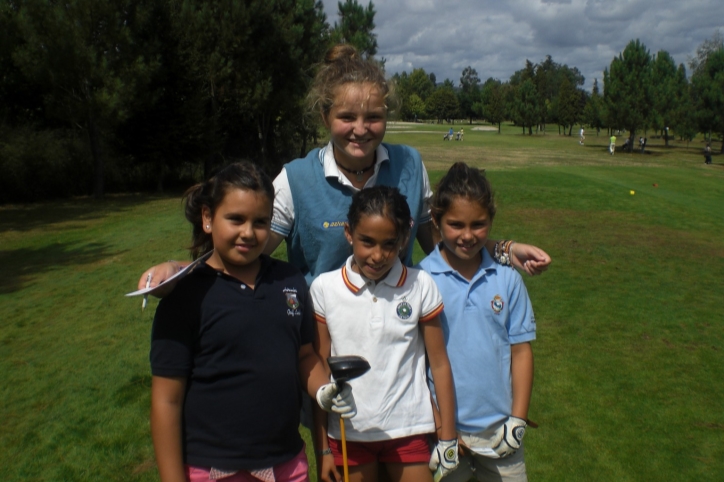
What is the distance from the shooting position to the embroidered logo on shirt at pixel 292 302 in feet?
7.72

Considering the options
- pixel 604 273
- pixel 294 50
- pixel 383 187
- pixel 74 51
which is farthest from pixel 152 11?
pixel 383 187

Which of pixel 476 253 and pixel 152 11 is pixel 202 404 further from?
pixel 152 11

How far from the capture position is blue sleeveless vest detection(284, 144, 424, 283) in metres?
2.62

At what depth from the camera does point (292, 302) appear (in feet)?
7.75

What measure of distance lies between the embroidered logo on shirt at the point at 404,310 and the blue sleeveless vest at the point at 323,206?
1.23 ft

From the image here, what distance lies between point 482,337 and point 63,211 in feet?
63.0

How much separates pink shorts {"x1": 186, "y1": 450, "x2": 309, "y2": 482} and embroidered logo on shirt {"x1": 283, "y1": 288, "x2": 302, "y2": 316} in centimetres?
57

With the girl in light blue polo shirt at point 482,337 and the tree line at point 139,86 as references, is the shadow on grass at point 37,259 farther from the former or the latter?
the girl in light blue polo shirt at point 482,337

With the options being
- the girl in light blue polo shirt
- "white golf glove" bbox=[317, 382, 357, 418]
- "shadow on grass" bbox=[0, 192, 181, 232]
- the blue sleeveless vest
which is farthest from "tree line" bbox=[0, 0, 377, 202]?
"white golf glove" bbox=[317, 382, 357, 418]

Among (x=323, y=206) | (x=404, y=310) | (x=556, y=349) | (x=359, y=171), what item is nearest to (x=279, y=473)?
(x=404, y=310)

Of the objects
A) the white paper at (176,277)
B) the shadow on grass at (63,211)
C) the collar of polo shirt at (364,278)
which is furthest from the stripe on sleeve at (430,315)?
the shadow on grass at (63,211)

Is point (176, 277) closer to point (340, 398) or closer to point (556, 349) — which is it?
point (340, 398)

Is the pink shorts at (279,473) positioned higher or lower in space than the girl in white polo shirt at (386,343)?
lower

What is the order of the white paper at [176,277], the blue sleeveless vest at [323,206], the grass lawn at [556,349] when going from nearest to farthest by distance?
the white paper at [176,277] < the blue sleeveless vest at [323,206] < the grass lawn at [556,349]
